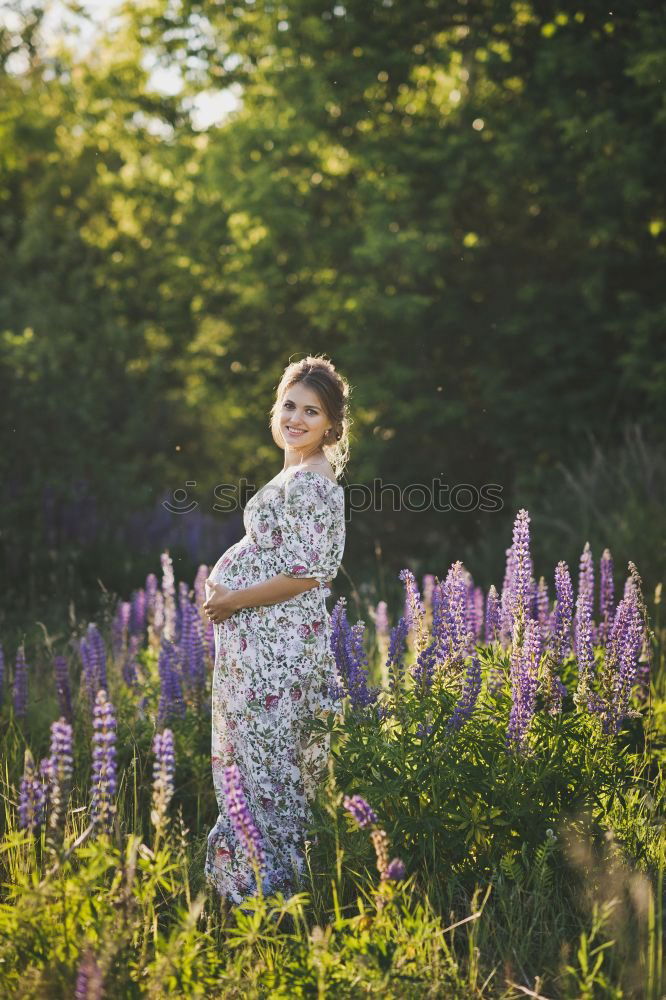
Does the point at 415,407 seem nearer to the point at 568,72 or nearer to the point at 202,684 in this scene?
the point at 568,72

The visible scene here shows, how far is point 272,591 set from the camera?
332 centimetres

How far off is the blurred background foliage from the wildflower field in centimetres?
356

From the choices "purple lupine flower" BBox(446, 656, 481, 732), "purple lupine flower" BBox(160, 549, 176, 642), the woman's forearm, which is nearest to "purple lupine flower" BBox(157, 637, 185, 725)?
"purple lupine flower" BBox(160, 549, 176, 642)

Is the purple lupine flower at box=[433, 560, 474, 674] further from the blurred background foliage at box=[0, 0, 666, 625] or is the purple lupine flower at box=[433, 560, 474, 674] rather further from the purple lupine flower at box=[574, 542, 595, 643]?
the blurred background foliage at box=[0, 0, 666, 625]

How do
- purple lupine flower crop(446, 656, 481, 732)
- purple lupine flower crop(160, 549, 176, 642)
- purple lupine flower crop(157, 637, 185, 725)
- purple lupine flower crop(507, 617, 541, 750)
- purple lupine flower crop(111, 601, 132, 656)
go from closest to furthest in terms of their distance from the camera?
purple lupine flower crop(507, 617, 541, 750) < purple lupine flower crop(446, 656, 481, 732) < purple lupine flower crop(157, 637, 185, 725) < purple lupine flower crop(160, 549, 176, 642) < purple lupine flower crop(111, 601, 132, 656)

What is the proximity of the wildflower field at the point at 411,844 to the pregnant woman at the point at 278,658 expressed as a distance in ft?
0.51

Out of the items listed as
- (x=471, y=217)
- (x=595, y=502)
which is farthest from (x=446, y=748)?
(x=471, y=217)

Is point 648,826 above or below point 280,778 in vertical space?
below

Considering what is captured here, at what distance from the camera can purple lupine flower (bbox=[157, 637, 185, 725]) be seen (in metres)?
4.15

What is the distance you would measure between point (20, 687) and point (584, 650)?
2.75 metres

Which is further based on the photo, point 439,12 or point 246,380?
point 246,380

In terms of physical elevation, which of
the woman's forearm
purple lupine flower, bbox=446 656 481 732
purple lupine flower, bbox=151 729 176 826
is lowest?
purple lupine flower, bbox=151 729 176 826

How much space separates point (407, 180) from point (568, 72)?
2000 millimetres

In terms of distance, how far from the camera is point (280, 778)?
11.3 feet
